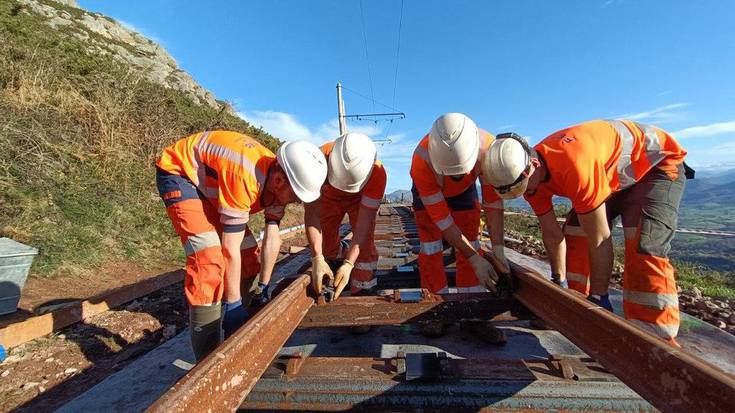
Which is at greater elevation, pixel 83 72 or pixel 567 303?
pixel 83 72

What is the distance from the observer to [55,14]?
1864cm

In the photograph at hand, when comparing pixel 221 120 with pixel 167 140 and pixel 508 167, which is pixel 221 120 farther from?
pixel 508 167

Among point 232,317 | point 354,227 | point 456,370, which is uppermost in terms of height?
point 354,227

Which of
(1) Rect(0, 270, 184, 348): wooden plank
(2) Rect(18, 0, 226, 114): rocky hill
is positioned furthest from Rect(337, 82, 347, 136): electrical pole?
(1) Rect(0, 270, 184, 348): wooden plank

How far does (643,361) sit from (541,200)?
1.85 metres

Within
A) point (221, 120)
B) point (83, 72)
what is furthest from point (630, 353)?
point (221, 120)

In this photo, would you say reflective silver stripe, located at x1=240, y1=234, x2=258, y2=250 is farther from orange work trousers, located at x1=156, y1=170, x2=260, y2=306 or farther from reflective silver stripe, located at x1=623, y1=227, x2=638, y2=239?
reflective silver stripe, located at x1=623, y1=227, x2=638, y2=239

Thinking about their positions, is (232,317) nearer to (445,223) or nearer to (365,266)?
(365,266)

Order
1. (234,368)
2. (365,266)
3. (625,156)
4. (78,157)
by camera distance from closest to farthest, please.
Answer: (234,368), (625,156), (365,266), (78,157)

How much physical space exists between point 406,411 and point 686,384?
3.23 ft

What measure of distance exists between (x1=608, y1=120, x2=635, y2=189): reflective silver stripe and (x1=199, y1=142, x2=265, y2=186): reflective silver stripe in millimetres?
2368

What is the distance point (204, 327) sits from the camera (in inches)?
91.0

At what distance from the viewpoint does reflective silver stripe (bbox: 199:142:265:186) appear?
2363 mm

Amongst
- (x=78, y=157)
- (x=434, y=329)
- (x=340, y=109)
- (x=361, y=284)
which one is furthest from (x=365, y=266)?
(x=340, y=109)
